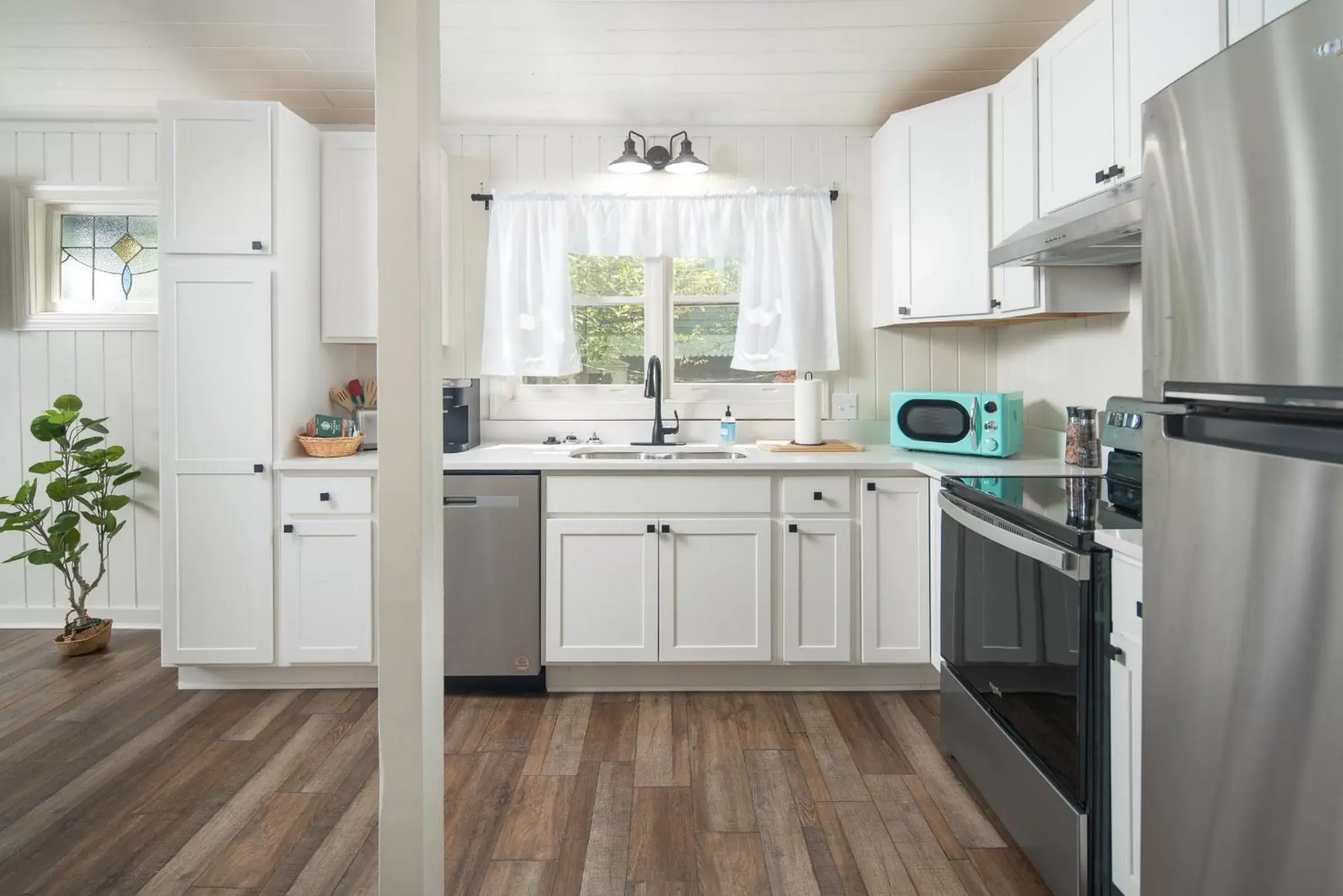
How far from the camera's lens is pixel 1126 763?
4.98 ft

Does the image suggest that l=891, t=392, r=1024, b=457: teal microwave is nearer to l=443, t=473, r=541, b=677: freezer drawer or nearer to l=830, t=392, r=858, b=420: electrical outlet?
l=830, t=392, r=858, b=420: electrical outlet

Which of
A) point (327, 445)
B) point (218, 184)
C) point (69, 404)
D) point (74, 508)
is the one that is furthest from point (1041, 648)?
point (74, 508)

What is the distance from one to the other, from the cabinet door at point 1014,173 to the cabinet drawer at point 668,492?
108 cm

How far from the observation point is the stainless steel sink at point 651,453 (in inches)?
124

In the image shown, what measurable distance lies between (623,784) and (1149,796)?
4.62ft

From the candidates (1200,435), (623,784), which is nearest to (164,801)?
(623,784)

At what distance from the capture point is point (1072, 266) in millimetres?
2568

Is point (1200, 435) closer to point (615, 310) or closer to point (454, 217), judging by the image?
point (615, 310)

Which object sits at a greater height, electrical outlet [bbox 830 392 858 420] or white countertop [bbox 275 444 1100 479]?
electrical outlet [bbox 830 392 858 420]

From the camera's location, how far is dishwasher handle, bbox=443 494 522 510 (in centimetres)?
288

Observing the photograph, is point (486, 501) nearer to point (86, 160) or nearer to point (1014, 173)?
point (1014, 173)

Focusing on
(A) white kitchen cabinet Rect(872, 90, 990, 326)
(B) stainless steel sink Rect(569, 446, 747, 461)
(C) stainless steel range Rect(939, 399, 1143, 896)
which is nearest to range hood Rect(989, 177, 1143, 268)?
(A) white kitchen cabinet Rect(872, 90, 990, 326)

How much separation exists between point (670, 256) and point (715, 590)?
150cm

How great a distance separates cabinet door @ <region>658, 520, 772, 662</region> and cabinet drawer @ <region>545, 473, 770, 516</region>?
0.06 meters
